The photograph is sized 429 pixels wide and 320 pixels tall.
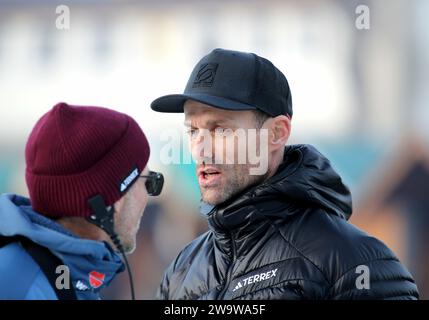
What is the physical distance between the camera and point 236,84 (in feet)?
5.98

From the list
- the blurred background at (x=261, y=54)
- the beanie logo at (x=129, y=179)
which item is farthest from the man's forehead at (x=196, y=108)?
the blurred background at (x=261, y=54)

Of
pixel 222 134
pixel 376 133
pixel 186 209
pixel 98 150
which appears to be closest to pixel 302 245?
pixel 222 134

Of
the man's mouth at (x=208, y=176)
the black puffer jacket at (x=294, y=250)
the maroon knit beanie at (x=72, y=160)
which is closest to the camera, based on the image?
the maroon knit beanie at (x=72, y=160)

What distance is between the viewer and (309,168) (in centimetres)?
178

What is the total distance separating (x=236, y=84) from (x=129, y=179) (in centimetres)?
53

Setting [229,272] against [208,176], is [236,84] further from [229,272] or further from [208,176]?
[229,272]

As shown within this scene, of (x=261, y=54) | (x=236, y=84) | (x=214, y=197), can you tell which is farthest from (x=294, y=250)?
(x=261, y=54)

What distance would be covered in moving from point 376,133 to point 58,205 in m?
2.86

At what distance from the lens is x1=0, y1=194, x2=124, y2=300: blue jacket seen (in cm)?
118

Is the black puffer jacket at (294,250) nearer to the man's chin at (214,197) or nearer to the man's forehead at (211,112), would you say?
the man's chin at (214,197)

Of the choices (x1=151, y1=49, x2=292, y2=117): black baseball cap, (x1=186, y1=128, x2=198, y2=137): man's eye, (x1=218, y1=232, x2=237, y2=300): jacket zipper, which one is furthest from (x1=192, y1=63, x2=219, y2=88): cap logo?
(x1=218, y1=232, x2=237, y2=300): jacket zipper

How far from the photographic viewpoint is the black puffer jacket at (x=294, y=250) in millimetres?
1608

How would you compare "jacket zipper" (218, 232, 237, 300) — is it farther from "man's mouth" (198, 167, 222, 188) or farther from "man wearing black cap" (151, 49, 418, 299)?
"man's mouth" (198, 167, 222, 188)

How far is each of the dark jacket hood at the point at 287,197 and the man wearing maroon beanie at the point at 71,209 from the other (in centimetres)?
37
